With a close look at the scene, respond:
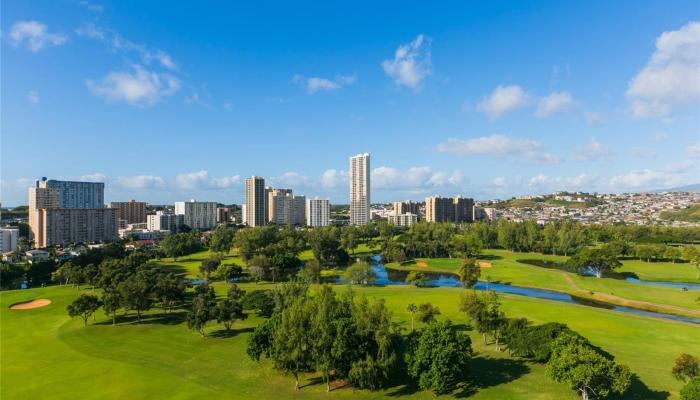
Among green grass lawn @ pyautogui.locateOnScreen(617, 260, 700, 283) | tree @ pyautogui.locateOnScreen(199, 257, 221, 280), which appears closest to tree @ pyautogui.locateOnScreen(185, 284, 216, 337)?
tree @ pyautogui.locateOnScreen(199, 257, 221, 280)

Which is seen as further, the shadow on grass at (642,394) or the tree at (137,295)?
the tree at (137,295)

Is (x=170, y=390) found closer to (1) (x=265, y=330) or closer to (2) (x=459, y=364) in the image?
(1) (x=265, y=330)

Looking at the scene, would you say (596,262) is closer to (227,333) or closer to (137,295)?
(227,333)

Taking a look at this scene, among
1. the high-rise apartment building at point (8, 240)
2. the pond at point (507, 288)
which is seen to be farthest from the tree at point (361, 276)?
the high-rise apartment building at point (8, 240)

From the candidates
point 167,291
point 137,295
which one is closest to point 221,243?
point 167,291

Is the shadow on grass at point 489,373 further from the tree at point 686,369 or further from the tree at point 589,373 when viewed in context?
the tree at point 686,369

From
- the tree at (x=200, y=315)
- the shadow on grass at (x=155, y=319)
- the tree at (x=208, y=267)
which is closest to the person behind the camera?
the tree at (x=200, y=315)

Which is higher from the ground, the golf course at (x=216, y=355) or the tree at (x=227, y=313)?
the tree at (x=227, y=313)
